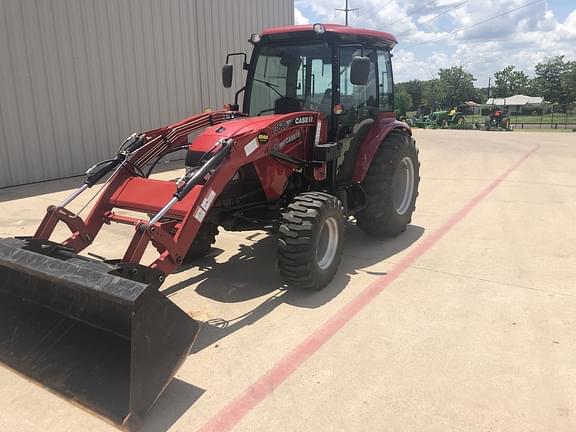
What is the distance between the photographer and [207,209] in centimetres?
362

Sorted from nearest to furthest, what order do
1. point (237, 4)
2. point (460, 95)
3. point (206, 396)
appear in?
point (206, 396)
point (237, 4)
point (460, 95)

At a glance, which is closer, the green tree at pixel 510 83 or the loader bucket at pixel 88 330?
the loader bucket at pixel 88 330

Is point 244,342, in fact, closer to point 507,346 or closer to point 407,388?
point 407,388

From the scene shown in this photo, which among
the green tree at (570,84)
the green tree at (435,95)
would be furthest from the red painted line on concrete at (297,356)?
the green tree at (435,95)

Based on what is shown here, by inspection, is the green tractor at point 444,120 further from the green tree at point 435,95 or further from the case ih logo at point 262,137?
the green tree at point 435,95

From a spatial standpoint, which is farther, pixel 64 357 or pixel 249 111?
pixel 249 111

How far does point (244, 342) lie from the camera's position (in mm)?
3471

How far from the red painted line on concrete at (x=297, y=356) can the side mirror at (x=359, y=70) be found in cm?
193

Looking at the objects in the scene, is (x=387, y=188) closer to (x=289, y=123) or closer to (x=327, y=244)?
(x=327, y=244)

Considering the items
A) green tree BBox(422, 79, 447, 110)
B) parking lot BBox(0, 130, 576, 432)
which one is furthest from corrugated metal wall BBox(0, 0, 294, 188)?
green tree BBox(422, 79, 447, 110)

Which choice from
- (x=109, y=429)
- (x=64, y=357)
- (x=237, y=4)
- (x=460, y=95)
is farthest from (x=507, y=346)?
(x=460, y=95)

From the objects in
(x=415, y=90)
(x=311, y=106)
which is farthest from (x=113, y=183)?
(x=415, y=90)

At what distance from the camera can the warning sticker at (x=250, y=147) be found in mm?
3973

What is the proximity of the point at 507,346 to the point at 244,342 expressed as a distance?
1.88m
